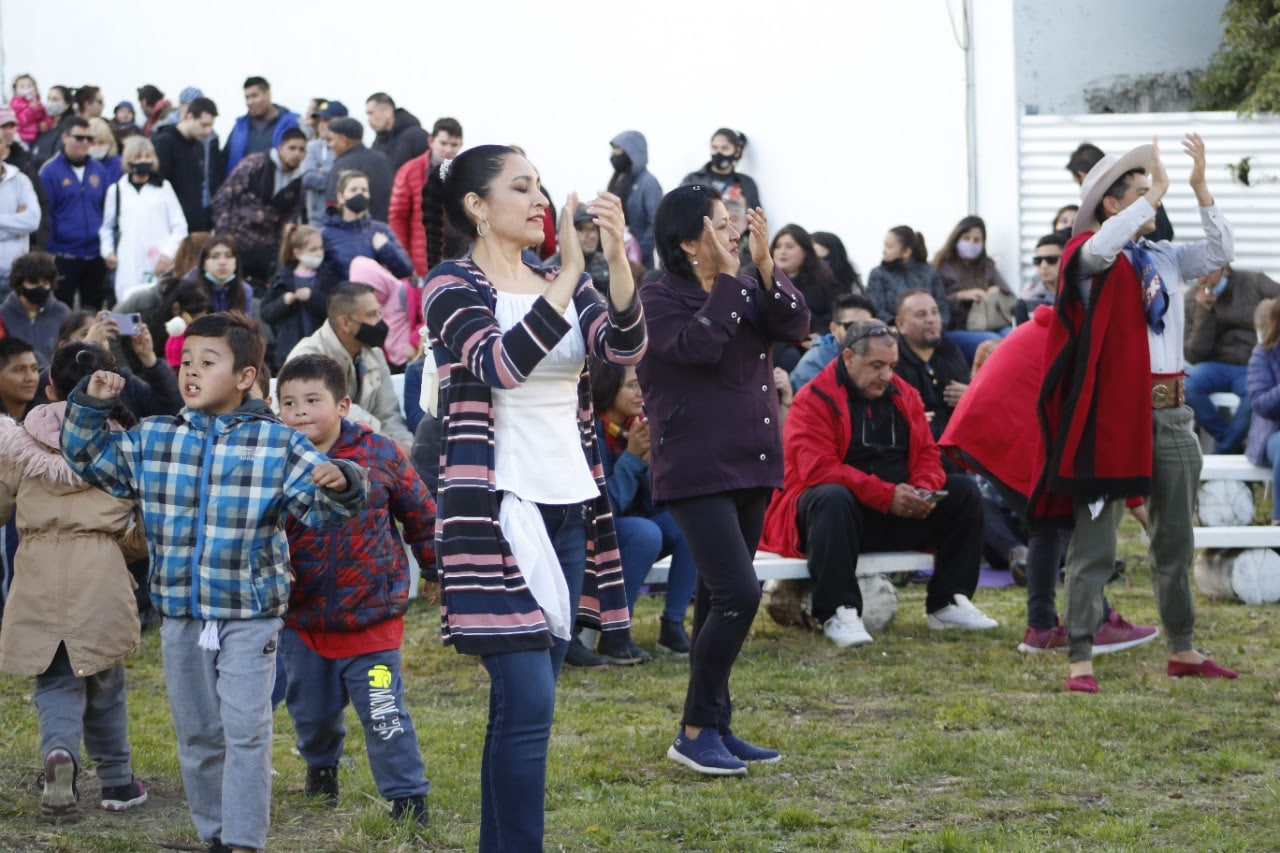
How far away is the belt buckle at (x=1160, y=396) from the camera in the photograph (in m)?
6.97

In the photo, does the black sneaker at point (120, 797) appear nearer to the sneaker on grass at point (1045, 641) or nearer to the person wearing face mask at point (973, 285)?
the sneaker on grass at point (1045, 641)

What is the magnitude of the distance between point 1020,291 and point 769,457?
27.2 feet

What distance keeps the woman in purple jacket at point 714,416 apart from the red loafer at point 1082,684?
5.42 feet

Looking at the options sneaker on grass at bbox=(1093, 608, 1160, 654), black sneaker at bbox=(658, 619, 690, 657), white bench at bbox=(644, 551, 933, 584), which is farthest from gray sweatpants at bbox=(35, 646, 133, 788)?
sneaker on grass at bbox=(1093, 608, 1160, 654)

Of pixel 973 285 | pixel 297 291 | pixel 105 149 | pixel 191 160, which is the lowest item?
pixel 973 285

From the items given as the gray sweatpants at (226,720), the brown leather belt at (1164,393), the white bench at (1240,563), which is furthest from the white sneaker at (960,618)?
the gray sweatpants at (226,720)

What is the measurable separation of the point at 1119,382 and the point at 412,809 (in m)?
3.22

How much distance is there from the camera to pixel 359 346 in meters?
9.82

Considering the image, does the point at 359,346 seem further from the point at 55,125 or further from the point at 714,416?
the point at 55,125

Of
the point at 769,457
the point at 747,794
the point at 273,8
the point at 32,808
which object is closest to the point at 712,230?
the point at 769,457

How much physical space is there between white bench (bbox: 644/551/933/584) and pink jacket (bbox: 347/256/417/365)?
4.10m

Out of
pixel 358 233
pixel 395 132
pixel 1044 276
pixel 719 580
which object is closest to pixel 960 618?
pixel 719 580

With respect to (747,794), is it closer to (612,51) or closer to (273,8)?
(612,51)

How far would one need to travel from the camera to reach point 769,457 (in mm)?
5988
